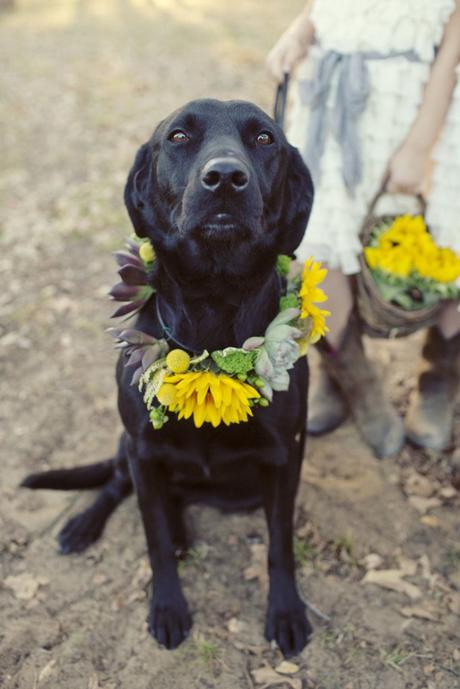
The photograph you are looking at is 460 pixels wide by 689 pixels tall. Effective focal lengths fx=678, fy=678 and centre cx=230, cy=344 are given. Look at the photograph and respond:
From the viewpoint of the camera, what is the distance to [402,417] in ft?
10.4

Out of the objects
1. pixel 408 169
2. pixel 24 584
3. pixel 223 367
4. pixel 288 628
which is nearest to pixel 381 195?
pixel 408 169

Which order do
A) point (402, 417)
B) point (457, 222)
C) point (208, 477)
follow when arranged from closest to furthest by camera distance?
point (208, 477) < point (457, 222) < point (402, 417)

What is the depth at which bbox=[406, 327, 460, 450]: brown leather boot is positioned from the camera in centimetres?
292

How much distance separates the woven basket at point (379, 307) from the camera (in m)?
2.65

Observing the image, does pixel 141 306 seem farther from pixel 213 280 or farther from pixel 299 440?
pixel 299 440

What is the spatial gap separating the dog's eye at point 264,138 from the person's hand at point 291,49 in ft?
2.52

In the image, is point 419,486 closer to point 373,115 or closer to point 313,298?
point 313,298

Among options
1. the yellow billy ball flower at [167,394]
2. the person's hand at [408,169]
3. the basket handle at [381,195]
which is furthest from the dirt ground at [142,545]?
the person's hand at [408,169]

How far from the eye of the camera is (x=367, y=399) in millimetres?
2910

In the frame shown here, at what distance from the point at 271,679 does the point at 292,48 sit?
7.34 feet

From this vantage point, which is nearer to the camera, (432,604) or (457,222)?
(432,604)

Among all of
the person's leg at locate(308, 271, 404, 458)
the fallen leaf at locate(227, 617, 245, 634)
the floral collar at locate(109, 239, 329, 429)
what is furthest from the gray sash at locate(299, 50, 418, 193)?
the fallen leaf at locate(227, 617, 245, 634)

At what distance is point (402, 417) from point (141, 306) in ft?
5.19

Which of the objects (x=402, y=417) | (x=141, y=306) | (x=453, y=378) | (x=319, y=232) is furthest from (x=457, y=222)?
(x=141, y=306)
